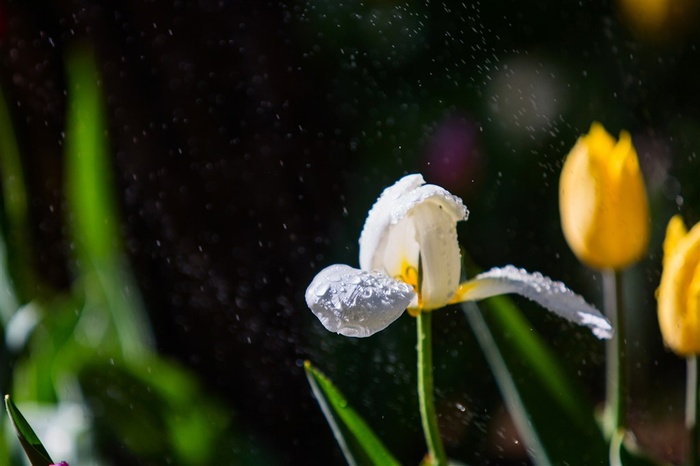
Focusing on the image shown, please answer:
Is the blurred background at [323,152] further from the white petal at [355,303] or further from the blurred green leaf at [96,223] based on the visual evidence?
the white petal at [355,303]

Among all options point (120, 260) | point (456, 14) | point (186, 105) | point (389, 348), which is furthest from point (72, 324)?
point (456, 14)

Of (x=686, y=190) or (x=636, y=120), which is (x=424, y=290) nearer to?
(x=686, y=190)

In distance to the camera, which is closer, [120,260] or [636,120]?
[120,260]

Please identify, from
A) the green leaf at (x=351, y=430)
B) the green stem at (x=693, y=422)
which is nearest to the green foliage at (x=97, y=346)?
the green leaf at (x=351, y=430)

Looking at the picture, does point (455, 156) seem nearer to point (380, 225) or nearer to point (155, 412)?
point (155, 412)

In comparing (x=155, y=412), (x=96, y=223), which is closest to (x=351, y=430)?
(x=155, y=412)
